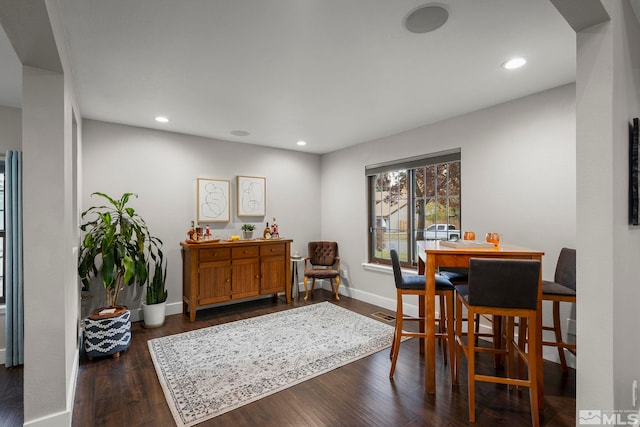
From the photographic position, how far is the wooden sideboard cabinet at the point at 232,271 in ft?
12.6

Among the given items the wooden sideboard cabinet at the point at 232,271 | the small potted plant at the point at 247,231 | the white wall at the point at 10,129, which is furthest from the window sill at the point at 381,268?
the white wall at the point at 10,129

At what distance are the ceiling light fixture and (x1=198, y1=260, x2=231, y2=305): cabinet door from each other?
3.33 metres

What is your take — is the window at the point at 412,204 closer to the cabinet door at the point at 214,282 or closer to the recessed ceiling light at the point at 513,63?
the recessed ceiling light at the point at 513,63

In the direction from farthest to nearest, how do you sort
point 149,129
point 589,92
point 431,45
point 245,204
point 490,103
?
point 245,204
point 149,129
point 490,103
point 431,45
point 589,92

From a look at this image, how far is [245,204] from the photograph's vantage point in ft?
Result: 15.3

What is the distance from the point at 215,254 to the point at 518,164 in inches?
140

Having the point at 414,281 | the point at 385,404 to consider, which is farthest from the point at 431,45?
the point at 385,404

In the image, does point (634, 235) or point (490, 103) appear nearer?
point (634, 235)

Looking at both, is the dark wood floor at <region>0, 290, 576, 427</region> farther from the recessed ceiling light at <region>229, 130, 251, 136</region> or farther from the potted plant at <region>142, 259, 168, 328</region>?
the recessed ceiling light at <region>229, 130, 251, 136</region>

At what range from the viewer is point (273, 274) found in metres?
4.45

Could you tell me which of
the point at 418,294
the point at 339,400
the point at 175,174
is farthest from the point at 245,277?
the point at 418,294

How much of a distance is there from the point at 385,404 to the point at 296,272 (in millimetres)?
2896

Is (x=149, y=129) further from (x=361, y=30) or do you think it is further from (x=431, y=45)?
(x=431, y=45)

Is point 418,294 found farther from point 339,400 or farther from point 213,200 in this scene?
point 213,200
